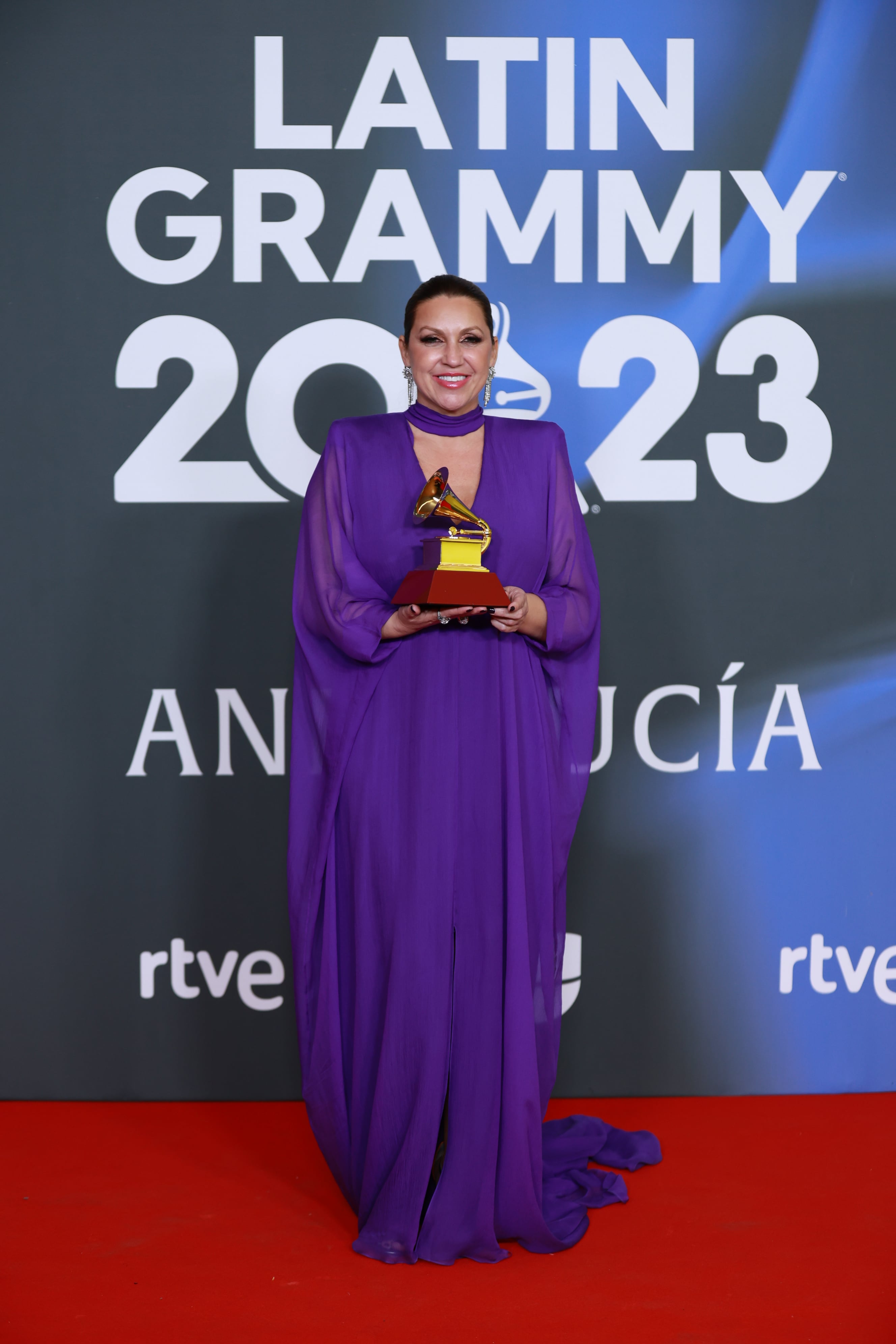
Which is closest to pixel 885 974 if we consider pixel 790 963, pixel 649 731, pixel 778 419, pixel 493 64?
pixel 790 963

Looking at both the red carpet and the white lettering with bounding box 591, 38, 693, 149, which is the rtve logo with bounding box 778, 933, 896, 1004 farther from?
the white lettering with bounding box 591, 38, 693, 149

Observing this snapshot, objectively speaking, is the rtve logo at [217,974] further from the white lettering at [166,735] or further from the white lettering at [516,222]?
the white lettering at [516,222]

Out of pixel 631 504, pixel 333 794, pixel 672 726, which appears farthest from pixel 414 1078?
pixel 631 504

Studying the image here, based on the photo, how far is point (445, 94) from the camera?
3.23m

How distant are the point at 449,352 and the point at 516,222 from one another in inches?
39.3

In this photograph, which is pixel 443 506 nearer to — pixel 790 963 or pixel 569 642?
pixel 569 642

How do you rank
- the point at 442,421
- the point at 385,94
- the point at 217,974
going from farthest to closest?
the point at 217,974, the point at 385,94, the point at 442,421

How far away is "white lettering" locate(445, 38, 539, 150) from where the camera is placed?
322cm

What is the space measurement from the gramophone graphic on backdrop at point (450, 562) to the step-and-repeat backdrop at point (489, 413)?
3.16 ft

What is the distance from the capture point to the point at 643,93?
326cm

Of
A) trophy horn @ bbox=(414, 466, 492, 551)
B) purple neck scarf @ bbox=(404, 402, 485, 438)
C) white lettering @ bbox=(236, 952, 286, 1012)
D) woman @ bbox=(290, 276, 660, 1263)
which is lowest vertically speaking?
white lettering @ bbox=(236, 952, 286, 1012)

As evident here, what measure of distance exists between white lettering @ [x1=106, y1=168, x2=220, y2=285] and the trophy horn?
128 cm

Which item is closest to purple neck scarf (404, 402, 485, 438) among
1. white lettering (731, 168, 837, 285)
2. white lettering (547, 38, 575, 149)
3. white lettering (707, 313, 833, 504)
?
white lettering (707, 313, 833, 504)

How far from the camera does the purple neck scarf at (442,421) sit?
2523 millimetres
